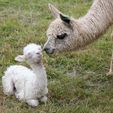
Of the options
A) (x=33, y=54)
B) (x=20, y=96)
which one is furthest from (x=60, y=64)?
(x=33, y=54)

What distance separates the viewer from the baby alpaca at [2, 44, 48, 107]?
4.98 meters

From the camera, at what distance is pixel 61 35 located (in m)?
5.30

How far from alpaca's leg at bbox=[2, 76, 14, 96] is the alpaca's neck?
37.3 inches

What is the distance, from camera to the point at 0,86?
5.72m

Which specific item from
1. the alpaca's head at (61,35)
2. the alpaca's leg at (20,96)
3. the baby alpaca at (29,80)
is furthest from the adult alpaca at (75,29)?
the alpaca's leg at (20,96)

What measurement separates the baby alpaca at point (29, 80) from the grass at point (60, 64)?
0.09 metres

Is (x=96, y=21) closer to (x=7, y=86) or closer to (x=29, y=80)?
(x=29, y=80)

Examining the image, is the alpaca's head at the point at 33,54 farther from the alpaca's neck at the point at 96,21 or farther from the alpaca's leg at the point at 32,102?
the alpaca's neck at the point at 96,21

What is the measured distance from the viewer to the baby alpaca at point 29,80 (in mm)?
4984

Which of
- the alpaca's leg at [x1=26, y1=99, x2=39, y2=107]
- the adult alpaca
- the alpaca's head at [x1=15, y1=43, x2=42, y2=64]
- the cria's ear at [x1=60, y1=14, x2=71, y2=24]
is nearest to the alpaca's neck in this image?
the adult alpaca

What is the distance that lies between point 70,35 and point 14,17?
126 inches

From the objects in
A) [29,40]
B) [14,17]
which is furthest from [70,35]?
[14,17]

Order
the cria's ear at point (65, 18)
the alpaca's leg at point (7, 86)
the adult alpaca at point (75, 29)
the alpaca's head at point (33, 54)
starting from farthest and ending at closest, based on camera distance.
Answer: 1. the alpaca's leg at point (7, 86)
2. the adult alpaca at point (75, 29)
3. the cria's ear at point (65, 18)
4. the alpaca's head at point (33, 54)

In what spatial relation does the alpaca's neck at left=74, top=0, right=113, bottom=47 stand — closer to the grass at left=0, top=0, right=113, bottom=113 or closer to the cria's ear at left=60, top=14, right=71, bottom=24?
the cria's ear at left=60, top=14, right=71, bottom=24
